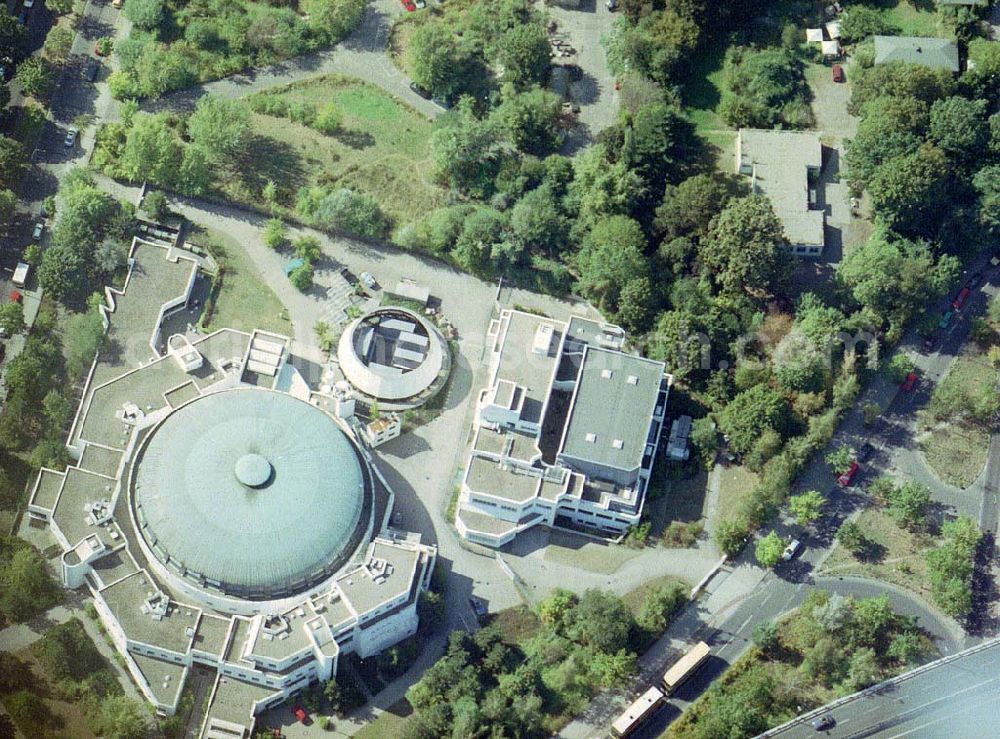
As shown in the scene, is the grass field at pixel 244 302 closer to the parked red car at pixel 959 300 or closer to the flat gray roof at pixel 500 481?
the flat gray roof at pixel 500 481

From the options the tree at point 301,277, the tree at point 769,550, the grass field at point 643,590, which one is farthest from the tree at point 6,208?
the tree at point 769,550

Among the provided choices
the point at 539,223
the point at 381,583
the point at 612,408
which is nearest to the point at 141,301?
the point at 381,583

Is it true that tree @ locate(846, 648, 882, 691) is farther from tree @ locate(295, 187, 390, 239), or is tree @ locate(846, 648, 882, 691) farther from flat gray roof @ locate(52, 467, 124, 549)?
flat gray roof @ locate(52, 467, 124, 549)

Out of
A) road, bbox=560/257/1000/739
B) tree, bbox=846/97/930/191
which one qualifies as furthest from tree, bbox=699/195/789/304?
road, bbox=560/257/1000/739

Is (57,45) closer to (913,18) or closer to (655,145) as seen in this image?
(655,145)

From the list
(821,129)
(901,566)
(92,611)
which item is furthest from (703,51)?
(92,611)
